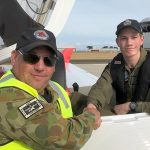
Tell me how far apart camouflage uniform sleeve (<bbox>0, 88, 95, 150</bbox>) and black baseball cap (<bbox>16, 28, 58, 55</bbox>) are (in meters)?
0.26

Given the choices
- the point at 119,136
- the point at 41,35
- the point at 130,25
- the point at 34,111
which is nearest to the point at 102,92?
the point at 130,25

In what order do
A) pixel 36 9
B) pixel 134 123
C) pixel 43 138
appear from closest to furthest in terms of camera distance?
1. pixel 43 138
2. pixel 134 123
3. pixel 36 9

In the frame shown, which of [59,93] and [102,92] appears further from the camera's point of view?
[102,92]

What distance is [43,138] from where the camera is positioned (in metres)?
1.93

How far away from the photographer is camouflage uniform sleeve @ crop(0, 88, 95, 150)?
75.0 inches

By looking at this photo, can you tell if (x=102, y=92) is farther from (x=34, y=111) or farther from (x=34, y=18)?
(x=34, y=18)

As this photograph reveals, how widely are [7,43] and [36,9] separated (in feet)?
1.72

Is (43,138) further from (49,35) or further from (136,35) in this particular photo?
(136,35)

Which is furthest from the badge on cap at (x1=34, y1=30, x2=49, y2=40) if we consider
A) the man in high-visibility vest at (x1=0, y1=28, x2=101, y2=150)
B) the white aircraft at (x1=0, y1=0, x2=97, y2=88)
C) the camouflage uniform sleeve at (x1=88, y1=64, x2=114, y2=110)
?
the white aircraft at (x1=0, y1=0, x2=97, y2=88)

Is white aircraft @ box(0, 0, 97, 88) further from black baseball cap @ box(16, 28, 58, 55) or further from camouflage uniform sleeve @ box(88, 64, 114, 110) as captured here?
black baseball cap @ box(16, 28, 58, 55)

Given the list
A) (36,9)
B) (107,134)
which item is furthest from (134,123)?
(36,9)

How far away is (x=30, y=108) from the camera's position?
75.6 inches

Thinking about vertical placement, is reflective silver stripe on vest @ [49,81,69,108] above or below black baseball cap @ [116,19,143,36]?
below

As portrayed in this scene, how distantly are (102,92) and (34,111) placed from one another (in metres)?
1.21
